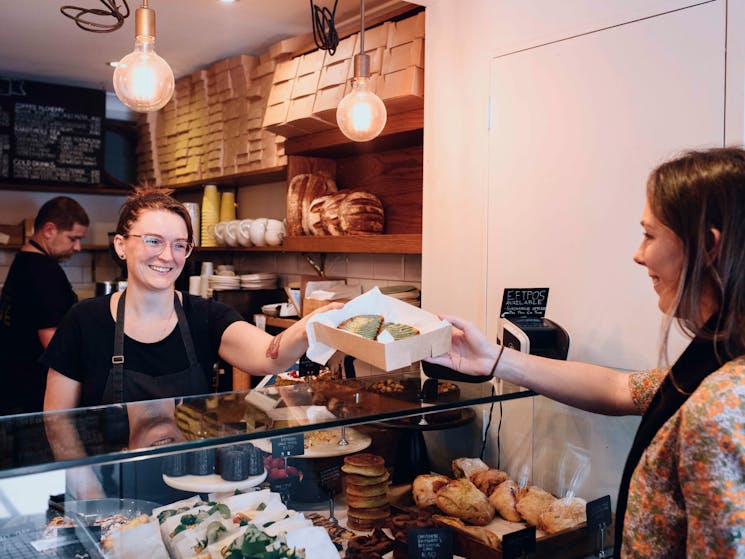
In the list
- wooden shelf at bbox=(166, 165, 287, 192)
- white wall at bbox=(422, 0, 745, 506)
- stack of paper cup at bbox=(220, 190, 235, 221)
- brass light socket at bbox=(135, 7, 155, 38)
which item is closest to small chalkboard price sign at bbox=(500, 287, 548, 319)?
white wall at bbox=(422, 0, 745, 506)

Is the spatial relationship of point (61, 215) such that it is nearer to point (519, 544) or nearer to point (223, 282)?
point (223, 282)

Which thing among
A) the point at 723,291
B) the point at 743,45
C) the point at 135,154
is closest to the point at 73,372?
the point at 723,291

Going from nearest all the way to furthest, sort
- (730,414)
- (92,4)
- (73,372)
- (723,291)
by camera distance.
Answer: (730,414)
(723,291)
(73,372)
(92,4)

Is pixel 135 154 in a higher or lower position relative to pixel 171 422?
higher

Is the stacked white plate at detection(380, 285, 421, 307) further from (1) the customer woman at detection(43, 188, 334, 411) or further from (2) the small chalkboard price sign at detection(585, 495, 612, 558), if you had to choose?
(2) the small chalkboard price sign at detection(585, 495, 612, 558)

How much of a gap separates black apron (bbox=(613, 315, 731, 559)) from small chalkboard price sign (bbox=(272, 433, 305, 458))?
0.63 metres

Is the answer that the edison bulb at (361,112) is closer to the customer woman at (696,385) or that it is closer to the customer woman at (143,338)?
the customer woman at (143,338)

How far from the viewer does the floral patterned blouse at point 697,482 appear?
3.05 ft

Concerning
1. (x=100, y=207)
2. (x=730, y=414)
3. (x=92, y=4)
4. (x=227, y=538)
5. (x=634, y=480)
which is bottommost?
(x=227, y=538)

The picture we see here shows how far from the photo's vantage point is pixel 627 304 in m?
2.11

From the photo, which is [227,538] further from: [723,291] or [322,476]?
[723,291]

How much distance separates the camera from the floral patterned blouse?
930mm

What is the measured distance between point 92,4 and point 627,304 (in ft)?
10.5

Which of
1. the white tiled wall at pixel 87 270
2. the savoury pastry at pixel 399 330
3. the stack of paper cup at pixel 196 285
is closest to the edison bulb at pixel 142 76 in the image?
the savoury pastry at pixel 399 330
